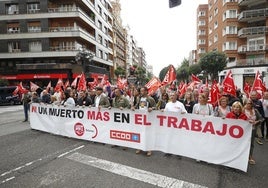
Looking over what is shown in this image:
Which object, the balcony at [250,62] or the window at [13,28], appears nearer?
the balcony at [250,62]

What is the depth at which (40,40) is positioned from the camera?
1256 inches

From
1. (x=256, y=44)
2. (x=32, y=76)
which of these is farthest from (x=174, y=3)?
(x=256, y=44)

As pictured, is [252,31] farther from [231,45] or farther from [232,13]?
[232,13]

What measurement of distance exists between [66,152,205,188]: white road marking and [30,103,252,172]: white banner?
1.06 meters

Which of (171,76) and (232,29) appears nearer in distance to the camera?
(171,76)

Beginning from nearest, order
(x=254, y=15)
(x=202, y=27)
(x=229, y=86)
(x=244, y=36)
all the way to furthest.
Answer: (x=229, y=86) → (x=254, y=15) → (x=244, y=36) → (x=202, y=27)

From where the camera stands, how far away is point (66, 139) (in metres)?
7.25

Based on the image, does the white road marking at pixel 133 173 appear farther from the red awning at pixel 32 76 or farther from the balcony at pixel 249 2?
the balcony at pixel 249 2

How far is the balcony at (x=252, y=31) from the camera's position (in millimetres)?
33044

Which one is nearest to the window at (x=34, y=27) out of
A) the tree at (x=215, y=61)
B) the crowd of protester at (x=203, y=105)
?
the tree at (x=215, y=61)

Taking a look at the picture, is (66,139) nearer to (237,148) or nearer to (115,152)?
(115,152)

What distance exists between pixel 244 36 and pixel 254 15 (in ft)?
11.2

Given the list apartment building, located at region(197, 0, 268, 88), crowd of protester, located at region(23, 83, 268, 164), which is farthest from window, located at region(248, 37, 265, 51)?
crowd of protester, located at region(23, 83, 268, 164)

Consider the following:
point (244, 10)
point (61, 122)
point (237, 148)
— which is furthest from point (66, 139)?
point (244, 10)
